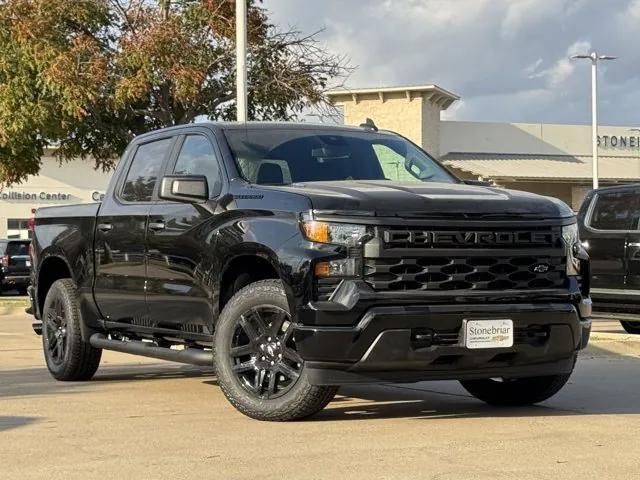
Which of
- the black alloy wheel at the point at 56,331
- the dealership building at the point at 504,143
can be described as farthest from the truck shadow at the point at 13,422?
the dealership building at the point at 504,143

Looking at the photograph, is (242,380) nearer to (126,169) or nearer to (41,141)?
(126,169)

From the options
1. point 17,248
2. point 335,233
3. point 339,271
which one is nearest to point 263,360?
point 339,271

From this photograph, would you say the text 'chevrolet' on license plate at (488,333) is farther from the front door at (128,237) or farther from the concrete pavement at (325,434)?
the front door at (128,237)

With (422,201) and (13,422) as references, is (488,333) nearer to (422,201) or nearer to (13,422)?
(422,201)

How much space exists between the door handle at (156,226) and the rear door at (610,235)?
7.30 meters

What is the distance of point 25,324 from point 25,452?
12329 millimetres

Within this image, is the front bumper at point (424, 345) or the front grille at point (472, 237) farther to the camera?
the front grille at point (472, 237)

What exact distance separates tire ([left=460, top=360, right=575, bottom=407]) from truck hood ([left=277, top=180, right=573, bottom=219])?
122cm

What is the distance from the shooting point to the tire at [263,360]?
751 cm

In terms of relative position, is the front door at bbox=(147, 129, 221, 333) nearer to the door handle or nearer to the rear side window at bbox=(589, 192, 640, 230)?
the door handle

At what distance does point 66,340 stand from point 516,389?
151 inches

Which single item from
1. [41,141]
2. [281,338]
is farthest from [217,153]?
[41,141]

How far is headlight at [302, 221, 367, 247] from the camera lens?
7227 mm

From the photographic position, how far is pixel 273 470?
613cm
